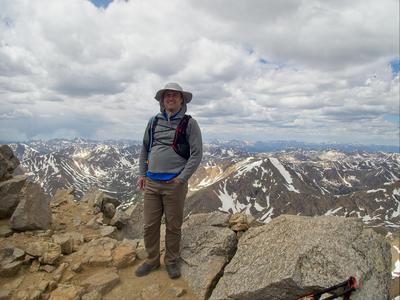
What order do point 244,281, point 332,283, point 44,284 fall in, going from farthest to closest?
point 44,284
point 244,281
point 332,283

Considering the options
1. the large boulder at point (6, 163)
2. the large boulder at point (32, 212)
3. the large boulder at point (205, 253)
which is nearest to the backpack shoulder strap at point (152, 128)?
the large boulder at point (205, 253)

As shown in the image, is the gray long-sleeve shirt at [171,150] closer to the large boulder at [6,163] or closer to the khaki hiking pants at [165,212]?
the khaki hiking pants at [165,212]

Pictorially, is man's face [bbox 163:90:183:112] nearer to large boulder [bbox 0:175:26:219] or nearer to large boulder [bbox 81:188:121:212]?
large boulder [bbox 0:175:26:219]

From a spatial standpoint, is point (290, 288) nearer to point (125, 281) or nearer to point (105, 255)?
point (125, 281)

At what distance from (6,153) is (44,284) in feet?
36.6

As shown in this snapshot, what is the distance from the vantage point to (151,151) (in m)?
11.3

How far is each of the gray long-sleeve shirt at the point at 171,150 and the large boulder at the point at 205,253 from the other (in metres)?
3.04

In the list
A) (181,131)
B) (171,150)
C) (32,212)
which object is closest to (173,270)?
(171,150)

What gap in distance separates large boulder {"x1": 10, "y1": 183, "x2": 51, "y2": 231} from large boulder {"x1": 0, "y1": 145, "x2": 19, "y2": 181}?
2302 millimetres

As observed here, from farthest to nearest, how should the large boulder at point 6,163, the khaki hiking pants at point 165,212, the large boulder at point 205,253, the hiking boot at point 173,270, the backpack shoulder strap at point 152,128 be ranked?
the large boulder at point 6,163 → the hiking boot at point 173,270 → the backpack shoulder strap at point 152,128 → the khaki hiking pants at point 165,212 → the large boulder at point 205,253

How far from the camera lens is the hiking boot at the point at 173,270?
11438mm

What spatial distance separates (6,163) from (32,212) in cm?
441

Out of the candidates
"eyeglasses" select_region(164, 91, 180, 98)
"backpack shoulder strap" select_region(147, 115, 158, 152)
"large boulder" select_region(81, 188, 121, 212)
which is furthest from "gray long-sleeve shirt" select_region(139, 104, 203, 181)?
"large boulder" select_region(81, 188, 121, 212)

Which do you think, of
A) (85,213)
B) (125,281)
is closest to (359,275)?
(125,281)
